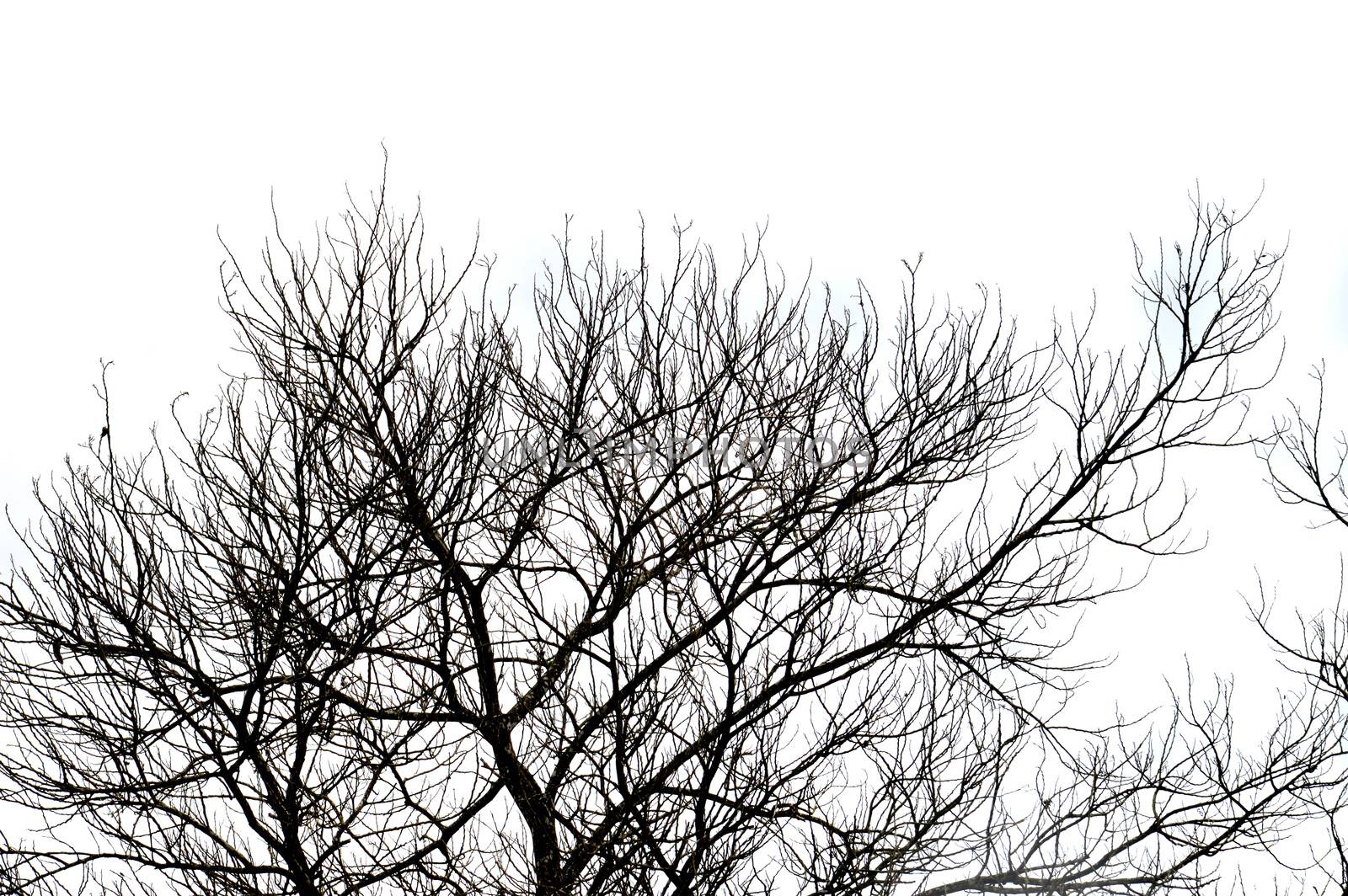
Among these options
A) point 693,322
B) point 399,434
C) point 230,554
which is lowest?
point 230,554

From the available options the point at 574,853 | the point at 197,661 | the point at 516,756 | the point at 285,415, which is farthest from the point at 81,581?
the point at 574,853

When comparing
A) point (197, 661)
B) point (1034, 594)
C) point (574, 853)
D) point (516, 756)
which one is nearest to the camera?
point (574, 853)

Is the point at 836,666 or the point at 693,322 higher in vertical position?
the point at 693,322

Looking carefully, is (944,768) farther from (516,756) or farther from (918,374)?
(918,374)

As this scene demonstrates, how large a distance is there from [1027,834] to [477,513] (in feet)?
11.5

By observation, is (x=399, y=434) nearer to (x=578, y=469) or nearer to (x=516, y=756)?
(x=578, y=469)

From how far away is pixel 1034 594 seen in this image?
699cm

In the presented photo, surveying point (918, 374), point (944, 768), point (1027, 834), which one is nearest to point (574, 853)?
point (944, 768)

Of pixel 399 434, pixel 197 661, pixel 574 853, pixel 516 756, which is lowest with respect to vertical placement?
pixel 574 853

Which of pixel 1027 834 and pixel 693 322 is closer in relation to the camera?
pixel 1027 834

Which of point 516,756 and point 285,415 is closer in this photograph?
point 516,756

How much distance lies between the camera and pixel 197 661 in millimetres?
5926

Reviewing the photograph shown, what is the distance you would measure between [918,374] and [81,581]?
16.6ft

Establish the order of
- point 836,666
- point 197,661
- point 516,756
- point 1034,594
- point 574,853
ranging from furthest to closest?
point 1034,594 → point 836,666 → point 197,661 → point 516,756 → point 574,853
